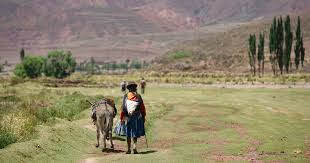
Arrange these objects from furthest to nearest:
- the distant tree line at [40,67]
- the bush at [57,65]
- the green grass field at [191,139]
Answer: the bush at [57,65] < the distant tree line at [40,67] < the green grass field at [191,139]

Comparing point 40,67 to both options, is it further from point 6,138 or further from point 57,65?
point 6,138

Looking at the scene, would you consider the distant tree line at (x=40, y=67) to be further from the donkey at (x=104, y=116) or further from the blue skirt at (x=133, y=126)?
the blue skirt at (x=133, y=126)

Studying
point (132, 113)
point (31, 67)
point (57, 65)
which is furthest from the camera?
point (57, 65)

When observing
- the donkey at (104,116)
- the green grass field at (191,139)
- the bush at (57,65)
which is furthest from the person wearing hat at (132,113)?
the bush at (57,65)

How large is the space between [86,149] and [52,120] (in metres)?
7.18

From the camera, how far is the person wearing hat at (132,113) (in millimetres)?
24000

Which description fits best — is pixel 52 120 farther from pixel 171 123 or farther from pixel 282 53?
pixel 282 53

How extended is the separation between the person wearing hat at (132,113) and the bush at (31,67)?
160792 millimetres

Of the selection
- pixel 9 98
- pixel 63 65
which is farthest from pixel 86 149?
pixel 63 65

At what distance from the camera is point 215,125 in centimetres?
3550

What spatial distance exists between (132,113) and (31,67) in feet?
536

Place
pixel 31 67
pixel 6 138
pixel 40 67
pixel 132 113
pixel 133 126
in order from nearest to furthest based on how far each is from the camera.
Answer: pixel 6 138 < pixel 132 113 < pixel 133 126 < pixel 31 67 < pixel 40 67

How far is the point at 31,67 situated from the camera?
182 metres

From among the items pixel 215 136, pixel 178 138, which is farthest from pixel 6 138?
pixel 215 136
